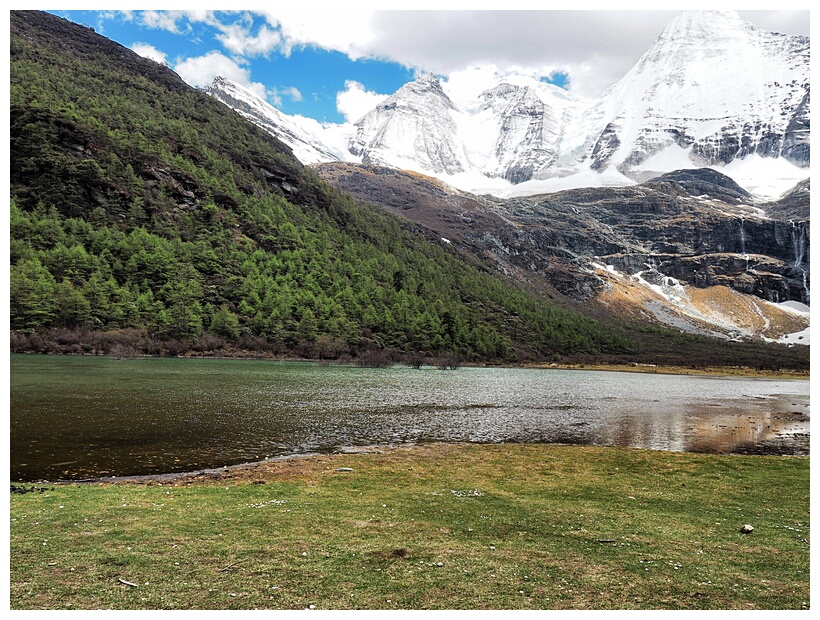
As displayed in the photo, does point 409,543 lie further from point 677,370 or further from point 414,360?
point 677,370

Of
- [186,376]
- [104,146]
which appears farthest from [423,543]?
[104,146]

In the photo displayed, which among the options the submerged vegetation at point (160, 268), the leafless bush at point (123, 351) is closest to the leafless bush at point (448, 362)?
the submerged vegetation at point (160, 268)

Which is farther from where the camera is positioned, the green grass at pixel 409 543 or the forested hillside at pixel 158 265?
the forested hillside at pixel 158 265

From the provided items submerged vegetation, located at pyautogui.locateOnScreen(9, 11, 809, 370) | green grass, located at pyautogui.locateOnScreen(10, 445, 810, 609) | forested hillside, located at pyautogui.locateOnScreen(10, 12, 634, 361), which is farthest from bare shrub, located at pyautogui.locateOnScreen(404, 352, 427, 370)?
green grass, located at pyautogui.locateOnScreen(10, 445, 810, 609)

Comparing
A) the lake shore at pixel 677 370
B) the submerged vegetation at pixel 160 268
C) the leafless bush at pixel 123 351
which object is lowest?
the lake shore at pixel 677 370

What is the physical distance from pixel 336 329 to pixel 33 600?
14542 cm

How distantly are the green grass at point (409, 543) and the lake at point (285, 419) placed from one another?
838 cm

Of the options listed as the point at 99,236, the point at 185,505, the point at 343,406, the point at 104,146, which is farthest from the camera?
the point at 104,146

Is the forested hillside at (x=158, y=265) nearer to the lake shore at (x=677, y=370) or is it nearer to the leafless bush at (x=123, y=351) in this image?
the leafless bush at (x=123, y=351)

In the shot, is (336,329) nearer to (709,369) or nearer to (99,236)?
(99,236)

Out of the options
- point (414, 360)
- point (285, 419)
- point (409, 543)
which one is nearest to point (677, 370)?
point (414, 360)

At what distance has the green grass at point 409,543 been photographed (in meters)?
11.5

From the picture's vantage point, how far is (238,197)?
196 meters

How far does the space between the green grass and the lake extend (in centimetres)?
838
